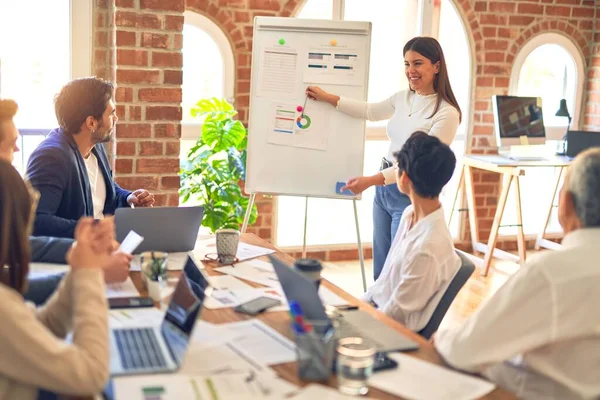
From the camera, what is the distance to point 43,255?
241 cm

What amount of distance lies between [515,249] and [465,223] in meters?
0.59

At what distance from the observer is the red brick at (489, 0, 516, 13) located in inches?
223

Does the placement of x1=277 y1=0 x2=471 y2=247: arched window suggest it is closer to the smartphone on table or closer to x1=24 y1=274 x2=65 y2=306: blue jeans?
the smartphone on table

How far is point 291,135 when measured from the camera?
386cm

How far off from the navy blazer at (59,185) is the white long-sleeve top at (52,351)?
117cm

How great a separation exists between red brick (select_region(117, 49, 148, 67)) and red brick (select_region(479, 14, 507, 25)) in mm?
3020

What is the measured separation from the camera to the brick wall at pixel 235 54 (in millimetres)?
3623

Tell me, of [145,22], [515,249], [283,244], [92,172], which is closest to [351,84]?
[145,22]

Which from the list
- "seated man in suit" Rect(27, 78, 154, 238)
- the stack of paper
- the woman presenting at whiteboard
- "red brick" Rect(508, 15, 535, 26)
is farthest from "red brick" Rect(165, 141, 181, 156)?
"red brick" Rect(508, 15, 535, 26)

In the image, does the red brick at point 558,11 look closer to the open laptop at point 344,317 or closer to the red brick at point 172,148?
the red brick at point 172,148

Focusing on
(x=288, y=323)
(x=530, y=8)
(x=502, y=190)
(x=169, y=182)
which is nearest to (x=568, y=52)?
(x=530, y=8)

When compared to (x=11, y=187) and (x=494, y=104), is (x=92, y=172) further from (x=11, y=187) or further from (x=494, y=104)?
(x=494, y=104)

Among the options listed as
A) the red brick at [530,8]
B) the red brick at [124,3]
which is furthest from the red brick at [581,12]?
the red brick at [124,3]

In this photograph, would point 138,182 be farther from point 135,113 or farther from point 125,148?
point 135,113
